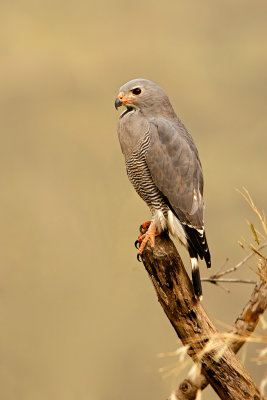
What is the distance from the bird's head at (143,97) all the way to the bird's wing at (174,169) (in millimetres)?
79

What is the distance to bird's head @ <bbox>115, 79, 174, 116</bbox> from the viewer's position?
7.60 ft

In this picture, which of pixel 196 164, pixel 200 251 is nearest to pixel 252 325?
pixel 200 251

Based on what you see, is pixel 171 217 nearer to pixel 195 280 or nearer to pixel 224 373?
pixel 195 280

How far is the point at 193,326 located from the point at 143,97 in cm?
98

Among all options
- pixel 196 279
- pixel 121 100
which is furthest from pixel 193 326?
pixel 121 100

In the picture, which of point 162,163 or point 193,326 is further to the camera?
point 162,163

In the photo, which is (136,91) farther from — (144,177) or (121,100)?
(144,177)

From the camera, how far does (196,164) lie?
92.2 inches

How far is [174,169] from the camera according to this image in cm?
230

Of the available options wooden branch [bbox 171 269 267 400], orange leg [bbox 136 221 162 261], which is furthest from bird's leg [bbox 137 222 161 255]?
wooden branch [bbox 171 269 267 400]

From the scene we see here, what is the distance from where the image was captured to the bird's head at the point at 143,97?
2.32m

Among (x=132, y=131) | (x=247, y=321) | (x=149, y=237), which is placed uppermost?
(x=132, y=131)

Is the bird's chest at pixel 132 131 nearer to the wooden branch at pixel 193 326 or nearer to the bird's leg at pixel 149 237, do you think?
the bird's leg at pixel 149 237

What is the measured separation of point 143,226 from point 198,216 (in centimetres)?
33
